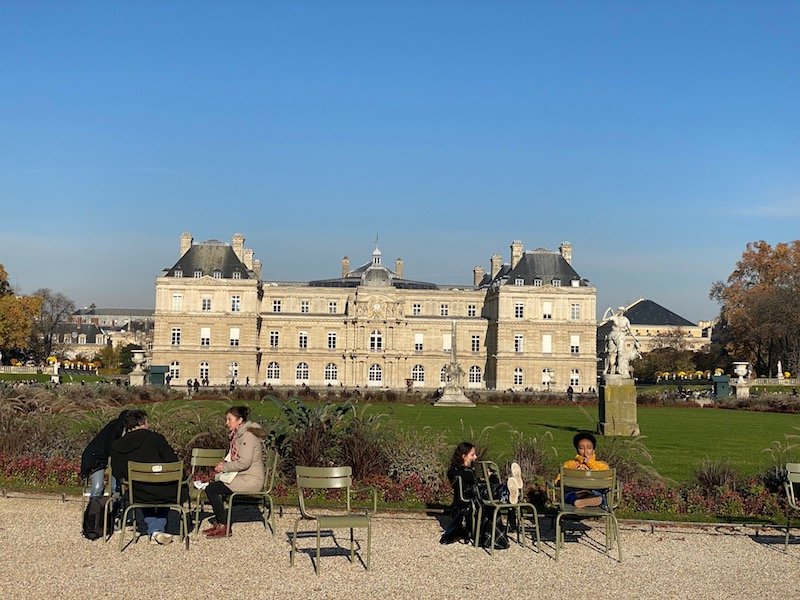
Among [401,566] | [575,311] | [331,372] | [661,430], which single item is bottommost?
[401,566]

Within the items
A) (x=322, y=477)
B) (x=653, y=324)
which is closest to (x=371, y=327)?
(x=653, y=324)

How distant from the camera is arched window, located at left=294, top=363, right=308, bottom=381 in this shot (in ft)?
232

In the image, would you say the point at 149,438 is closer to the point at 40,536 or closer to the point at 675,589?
the point at 40,536

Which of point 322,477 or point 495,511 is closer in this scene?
point 322,477

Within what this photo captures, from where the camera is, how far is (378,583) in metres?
7.76

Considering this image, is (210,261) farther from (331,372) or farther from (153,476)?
(153,476)

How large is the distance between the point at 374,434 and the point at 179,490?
3666 millimetres

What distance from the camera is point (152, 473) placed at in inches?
361

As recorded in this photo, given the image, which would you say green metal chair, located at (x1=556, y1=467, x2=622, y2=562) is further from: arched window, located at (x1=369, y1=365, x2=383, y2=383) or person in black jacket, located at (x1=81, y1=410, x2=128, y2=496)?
arched window, located at (x1=369, y1=365, x2=383, y2=383)

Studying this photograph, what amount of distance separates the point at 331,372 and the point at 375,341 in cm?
399

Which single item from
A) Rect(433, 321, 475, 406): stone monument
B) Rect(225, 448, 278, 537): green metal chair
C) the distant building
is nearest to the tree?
Rect(433, 321, 475, 406): stone monument

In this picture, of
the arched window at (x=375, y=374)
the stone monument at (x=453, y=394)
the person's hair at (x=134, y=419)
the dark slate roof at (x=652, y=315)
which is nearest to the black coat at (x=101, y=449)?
the person's hair at (x=134, y=419)

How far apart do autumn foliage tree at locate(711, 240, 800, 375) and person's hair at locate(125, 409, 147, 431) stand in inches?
2163

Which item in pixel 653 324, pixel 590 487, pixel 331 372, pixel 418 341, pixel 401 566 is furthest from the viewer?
pixel 653 324
